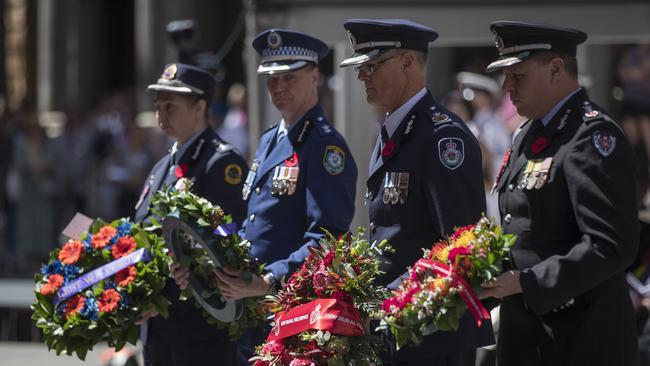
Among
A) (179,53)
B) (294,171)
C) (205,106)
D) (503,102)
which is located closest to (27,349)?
(179,53)

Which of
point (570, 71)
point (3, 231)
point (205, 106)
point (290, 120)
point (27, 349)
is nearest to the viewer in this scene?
point (570, 71)

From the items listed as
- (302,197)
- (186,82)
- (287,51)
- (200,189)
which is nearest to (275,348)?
(302,197)

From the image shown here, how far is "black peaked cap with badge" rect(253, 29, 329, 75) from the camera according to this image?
5.75 meters

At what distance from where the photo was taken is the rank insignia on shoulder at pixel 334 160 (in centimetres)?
544

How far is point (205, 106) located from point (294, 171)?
92 centimetres

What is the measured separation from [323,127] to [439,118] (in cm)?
88

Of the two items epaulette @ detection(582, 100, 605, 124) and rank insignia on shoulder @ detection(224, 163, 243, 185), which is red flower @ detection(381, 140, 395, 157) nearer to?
epaulette @ detection(582, 100, 605, 124)

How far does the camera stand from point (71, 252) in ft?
18.6

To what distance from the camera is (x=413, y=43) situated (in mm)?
4914

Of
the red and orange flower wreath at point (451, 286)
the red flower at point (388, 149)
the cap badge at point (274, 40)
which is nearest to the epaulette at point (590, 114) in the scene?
the red and orange flower wreath at point (451, 286)

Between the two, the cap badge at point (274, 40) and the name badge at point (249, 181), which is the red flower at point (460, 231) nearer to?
the name badge at point (249, 181)

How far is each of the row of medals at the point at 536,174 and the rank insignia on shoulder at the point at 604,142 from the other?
0.16 metres

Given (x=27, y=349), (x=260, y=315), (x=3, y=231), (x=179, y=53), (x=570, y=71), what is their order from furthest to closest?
(x=3, y=231) < (x=27, y=349) < (x=179, y=53) < (x=260, y=315) < (x=570, y=71)

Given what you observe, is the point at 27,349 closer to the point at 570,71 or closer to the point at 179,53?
the point at 179,53
